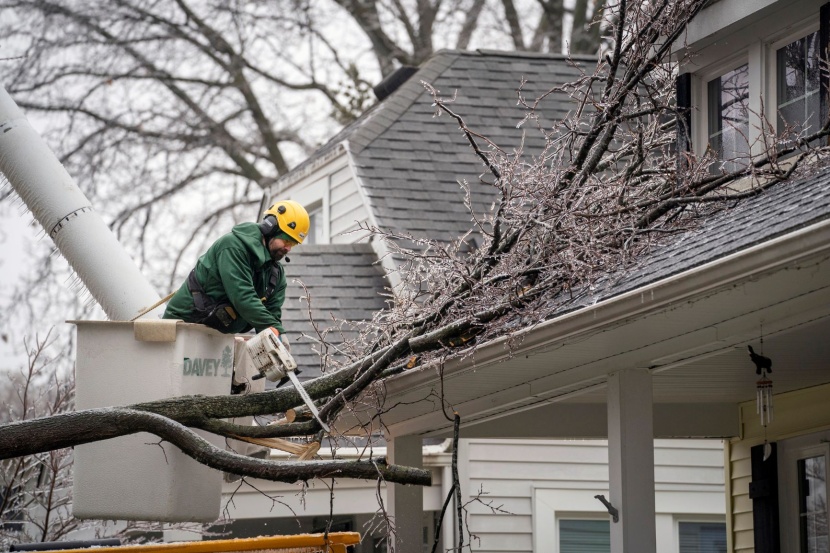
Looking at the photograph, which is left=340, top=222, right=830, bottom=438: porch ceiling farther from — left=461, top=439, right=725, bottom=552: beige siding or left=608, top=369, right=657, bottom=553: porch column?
left=461, top=439, right=725, bottom=552: beige siding

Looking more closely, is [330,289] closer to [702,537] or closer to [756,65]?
[702,537]

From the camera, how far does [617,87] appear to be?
743 centimetres

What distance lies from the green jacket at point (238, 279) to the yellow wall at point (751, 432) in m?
3.69

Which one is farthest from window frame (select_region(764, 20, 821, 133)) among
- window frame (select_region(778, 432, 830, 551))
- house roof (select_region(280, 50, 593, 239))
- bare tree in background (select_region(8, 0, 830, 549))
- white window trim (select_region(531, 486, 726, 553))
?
white window trim (select_region(531, 486, 726, 553))

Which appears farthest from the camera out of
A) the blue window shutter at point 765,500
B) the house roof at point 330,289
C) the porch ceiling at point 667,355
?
the house roof at point 330,289

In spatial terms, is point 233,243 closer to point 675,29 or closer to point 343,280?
point 675,29

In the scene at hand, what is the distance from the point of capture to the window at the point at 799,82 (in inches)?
336

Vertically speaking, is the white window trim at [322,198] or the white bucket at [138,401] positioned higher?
the white window trim at [322,198]

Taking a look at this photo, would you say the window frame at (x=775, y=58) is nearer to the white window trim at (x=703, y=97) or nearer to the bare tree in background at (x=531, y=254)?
the white window trim at (x=703, y=97)

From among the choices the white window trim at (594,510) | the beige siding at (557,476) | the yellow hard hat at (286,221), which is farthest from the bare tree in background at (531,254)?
the white window trim at (594,510)

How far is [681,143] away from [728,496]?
3.14 meters

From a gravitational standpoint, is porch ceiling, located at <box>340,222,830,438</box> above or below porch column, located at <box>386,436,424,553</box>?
above

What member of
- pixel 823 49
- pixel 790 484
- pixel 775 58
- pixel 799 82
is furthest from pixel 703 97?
pixel 790 484

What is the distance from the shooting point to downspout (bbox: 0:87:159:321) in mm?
7762
